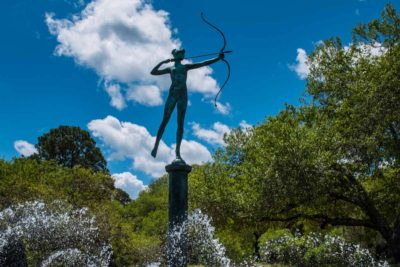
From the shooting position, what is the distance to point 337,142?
19.5m

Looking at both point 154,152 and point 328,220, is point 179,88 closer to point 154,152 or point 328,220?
point 154,152

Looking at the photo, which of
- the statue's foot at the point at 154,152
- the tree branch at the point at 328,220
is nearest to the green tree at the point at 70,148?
the tree branch at the point at 328,220

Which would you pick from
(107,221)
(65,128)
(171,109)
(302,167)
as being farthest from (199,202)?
(65,128)

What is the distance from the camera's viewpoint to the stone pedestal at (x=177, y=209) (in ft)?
32.3

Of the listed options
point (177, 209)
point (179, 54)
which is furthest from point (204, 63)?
point (177, 209)

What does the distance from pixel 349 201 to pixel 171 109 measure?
12087mm

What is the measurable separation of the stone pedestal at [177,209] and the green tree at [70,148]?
41156 mm

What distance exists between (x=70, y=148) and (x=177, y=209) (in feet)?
142

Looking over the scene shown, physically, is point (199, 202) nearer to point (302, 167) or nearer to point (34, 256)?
point (302, 167)

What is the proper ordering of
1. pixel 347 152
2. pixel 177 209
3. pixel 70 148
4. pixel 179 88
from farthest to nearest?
pixel 70 148 → pixel 347 152 → pixel 179 88 → pixel 177 209

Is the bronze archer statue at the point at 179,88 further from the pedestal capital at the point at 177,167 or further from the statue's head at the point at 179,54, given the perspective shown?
the pedestal capital at the point at 177,167

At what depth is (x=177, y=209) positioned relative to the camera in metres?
10.1

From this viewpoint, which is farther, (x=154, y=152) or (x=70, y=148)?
(x=70, y=148)

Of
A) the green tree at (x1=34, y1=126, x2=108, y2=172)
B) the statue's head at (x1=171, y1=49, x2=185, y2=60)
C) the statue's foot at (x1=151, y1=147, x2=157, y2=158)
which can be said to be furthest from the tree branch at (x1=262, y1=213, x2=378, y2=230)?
the green tree at (x1=34, y1=126, x2=108, y2=172)
